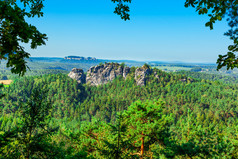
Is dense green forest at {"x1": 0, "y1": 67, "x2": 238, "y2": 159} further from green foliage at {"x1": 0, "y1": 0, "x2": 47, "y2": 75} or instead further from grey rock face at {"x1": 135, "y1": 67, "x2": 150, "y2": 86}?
grey rock face at {"x1": 135, "y1": 67, "x2": 150, "y2": 86}

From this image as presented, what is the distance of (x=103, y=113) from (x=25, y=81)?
4622 inches

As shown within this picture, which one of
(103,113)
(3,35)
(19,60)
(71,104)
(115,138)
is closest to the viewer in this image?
(3,35)

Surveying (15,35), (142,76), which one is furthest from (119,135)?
(142,76)

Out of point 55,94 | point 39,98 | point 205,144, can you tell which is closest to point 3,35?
point 39,98

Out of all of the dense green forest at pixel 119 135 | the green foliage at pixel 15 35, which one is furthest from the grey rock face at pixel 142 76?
the green foliage at pixel 15 35

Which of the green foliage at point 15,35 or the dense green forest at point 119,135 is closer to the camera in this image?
the green foliage at point 15,35

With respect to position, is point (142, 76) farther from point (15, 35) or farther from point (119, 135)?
point (15, 35)

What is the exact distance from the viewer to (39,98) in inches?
448

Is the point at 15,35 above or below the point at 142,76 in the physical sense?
above

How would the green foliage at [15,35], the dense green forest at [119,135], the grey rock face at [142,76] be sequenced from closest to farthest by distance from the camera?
the green foliage at [15,35], the dense green forest at [119,135], the grey rock face at [142,76]

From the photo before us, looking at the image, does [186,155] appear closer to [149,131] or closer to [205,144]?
[205,144]

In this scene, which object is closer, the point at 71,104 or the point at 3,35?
the point at 3,35

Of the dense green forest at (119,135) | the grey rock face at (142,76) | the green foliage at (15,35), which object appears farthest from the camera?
the grey rock face at (142,76)

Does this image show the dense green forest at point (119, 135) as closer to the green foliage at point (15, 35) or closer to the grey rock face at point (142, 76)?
the green foliage at point (15, 35)
